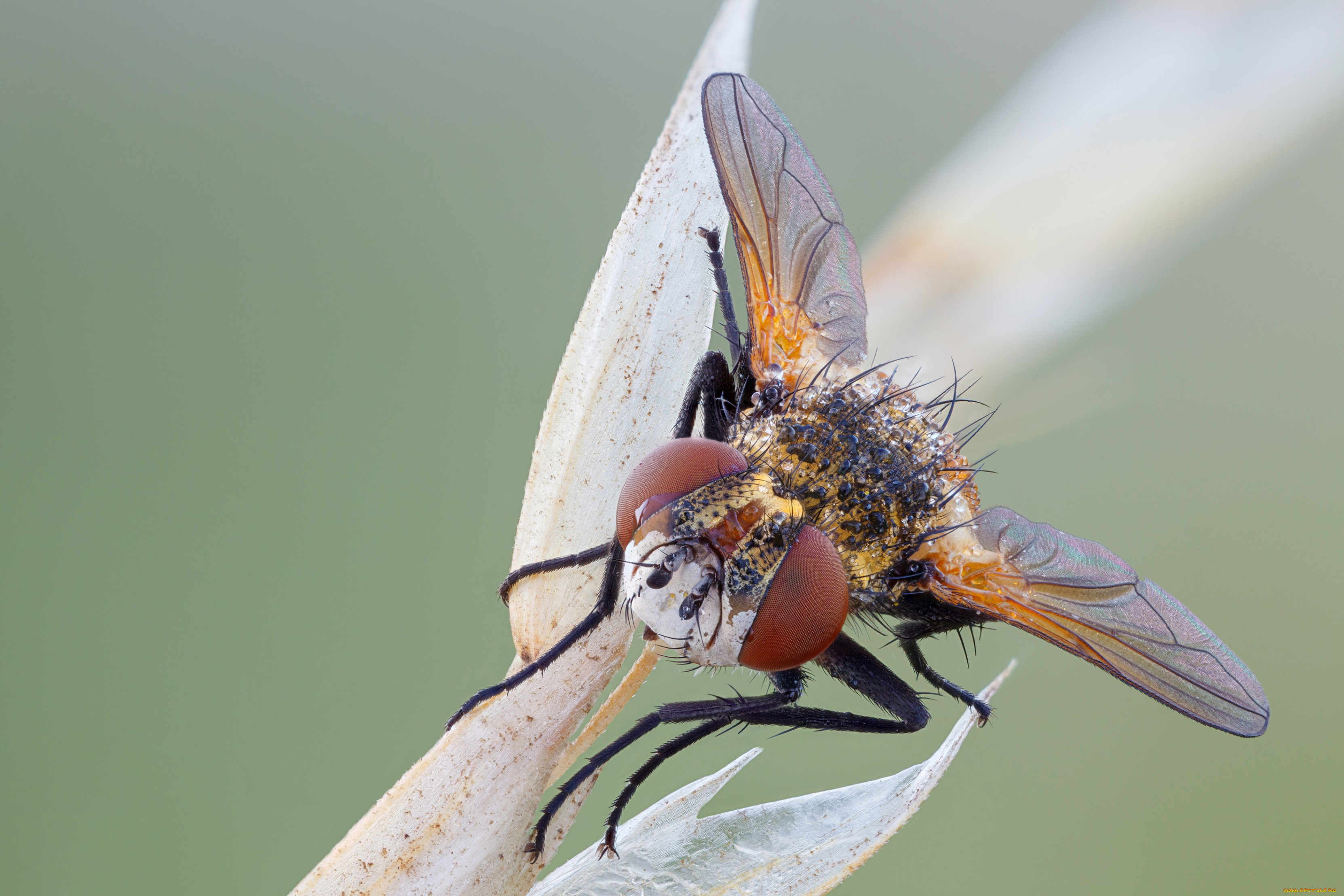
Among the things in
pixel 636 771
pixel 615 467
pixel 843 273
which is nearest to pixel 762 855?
pixel 636 771

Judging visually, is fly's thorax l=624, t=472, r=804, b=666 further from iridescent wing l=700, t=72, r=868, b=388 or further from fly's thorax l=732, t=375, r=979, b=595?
iridescent wing l=700, t=72, r=868, b=388

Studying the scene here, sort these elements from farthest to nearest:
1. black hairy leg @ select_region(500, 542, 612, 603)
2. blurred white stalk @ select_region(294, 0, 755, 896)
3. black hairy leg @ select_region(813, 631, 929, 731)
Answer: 1. black hairy leg @ select_region(813, 631, 929, 731)
2. black hairy leg @ select_region(500, 542, 612, 603)
3. blurred white stalk @ select_region(294, 0, 755, 896)

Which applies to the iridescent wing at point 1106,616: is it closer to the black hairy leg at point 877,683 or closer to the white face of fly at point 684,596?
the black hairy leg at point 877,683

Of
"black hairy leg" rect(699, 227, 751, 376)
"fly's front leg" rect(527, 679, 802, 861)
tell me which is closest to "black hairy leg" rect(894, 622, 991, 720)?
"fly's front leg" rect(527, 679, 802, 861)

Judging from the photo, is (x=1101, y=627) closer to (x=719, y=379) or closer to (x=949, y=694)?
(x=949, y=694)

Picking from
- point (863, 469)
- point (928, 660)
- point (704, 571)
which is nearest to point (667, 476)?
point (704, 571)

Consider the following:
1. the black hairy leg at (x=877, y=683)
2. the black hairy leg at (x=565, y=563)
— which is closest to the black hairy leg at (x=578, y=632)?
the black hairy leg at (x=565, y=563)

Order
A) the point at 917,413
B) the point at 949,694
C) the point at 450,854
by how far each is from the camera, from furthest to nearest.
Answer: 1. the point at 949,694
2. the point at 917,413
3. the point at 450,854
